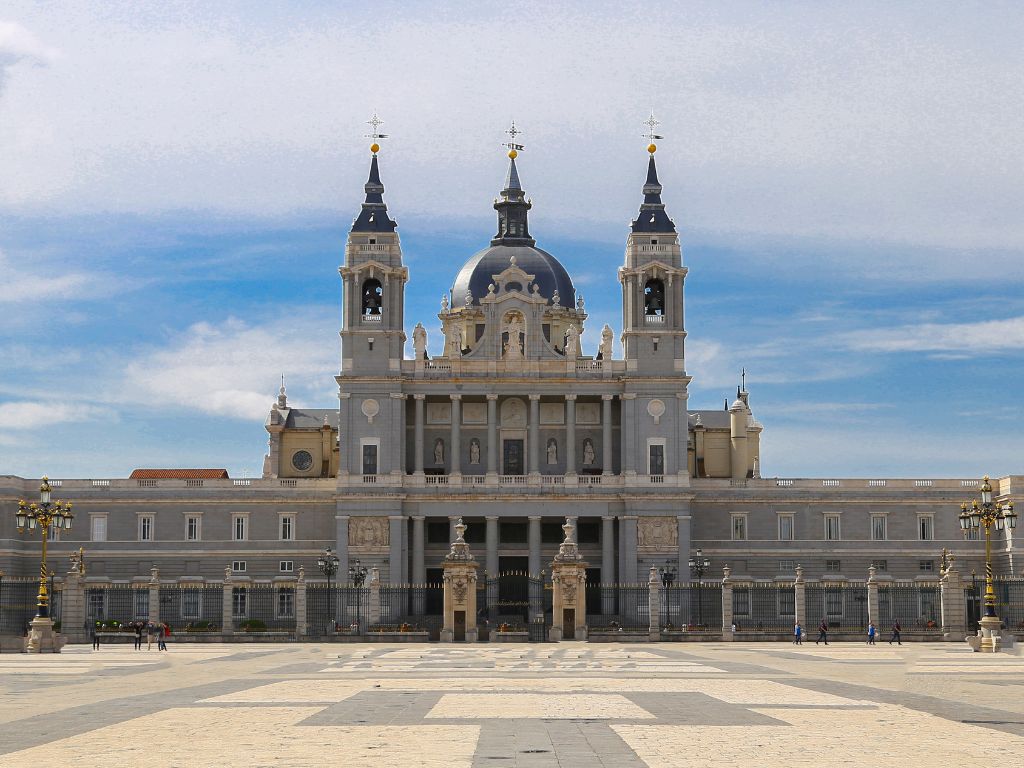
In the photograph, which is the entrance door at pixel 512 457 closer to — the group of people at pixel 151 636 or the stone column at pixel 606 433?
the stone column at pixel 606 433

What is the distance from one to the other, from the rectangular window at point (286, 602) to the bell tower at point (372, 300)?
52.2 ft

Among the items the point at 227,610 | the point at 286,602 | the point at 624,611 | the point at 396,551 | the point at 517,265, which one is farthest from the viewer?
the point at 517,265

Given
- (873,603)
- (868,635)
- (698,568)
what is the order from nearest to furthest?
1. (868,635)
2. (873,603)
3. (698,568)

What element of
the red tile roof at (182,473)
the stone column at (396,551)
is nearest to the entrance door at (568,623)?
the stone column at (396,551)

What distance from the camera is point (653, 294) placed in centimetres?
10250

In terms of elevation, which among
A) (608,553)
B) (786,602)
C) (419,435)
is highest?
(419,435)

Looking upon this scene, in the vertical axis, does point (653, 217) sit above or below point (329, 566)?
above

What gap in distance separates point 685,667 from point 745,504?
2178 inches

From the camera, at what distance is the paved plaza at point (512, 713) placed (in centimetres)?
2206

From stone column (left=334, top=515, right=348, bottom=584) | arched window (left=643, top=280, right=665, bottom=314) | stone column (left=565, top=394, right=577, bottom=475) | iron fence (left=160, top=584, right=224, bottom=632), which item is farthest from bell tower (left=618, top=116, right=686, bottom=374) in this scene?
iron fence (left=160, top=584, right=224, bottom=632)

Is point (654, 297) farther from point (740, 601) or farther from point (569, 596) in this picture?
point (569, 596)

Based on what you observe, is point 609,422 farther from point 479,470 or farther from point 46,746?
point 46,746

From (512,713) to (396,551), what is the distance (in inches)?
2770

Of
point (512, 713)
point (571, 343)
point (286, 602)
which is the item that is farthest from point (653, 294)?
point (512, 713)
